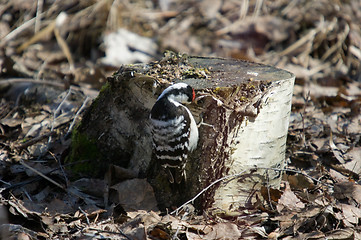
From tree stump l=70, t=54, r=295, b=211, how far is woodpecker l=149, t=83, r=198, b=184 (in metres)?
0.09

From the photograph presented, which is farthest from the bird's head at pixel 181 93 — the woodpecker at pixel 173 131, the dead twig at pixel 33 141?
the dead twig at pixel 33 141

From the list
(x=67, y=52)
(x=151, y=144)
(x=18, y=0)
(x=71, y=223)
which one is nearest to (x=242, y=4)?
(x=67, y=52)

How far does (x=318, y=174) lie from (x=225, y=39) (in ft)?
16.0

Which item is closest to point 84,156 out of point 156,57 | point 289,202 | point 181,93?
point 181,93

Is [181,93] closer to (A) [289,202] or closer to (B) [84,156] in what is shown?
(A) [289,202]

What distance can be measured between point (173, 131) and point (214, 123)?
0.35 m

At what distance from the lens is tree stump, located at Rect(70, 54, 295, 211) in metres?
3.33

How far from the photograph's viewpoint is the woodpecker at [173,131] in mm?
3327

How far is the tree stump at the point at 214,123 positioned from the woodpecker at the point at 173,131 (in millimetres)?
85

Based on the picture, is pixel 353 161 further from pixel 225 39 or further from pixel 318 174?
pixel 225 39

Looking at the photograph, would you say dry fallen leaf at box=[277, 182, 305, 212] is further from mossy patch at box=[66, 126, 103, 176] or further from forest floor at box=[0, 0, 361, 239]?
mossy patch at box=[66, 126, 103, 176]

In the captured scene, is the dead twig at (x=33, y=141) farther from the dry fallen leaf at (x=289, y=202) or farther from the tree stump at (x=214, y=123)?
the dry fallen leaf at (x=289, y=202)

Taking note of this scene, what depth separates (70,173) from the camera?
4.07 m

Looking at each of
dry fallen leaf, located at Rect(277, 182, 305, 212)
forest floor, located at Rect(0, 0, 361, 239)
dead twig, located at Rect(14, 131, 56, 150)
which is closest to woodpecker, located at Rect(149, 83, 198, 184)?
forest floor, located at Rect(0, 0, 361, 239)
